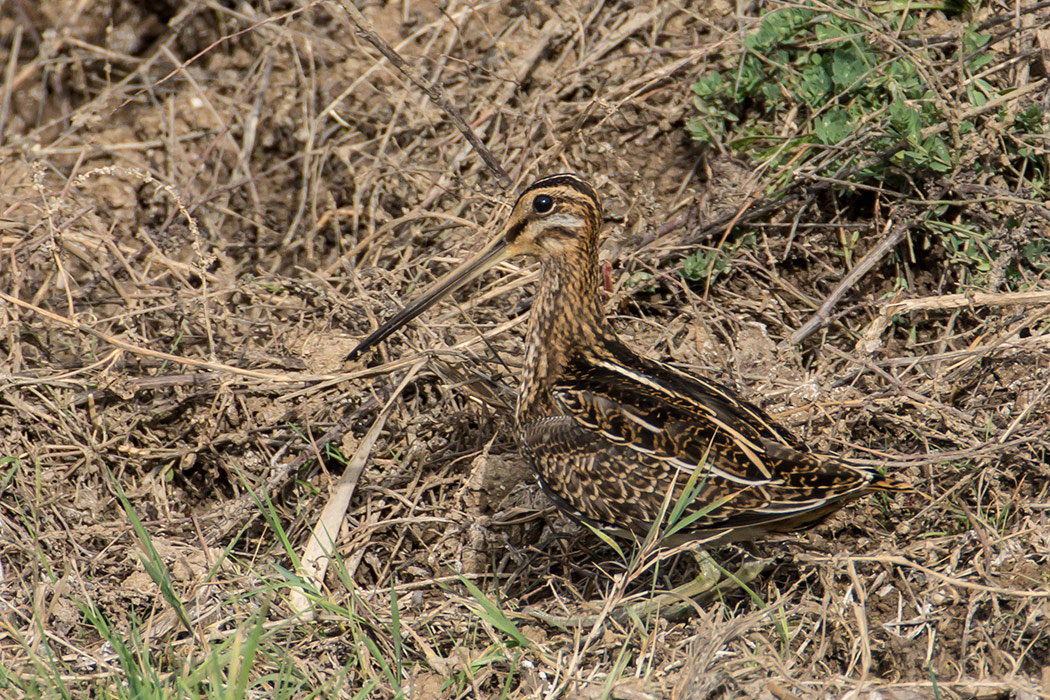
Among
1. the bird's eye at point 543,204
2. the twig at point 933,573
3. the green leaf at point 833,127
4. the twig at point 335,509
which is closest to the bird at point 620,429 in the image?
the bird's eye at point 543,204

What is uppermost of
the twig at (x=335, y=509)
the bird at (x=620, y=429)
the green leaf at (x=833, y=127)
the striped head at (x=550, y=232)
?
the green leaf at (x=833, y=127)

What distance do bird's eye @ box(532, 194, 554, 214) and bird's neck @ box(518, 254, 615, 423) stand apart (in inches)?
6.9

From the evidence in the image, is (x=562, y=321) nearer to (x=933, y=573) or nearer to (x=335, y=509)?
(x=335, y=509)

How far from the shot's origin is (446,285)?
12.3ft

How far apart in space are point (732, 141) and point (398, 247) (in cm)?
146

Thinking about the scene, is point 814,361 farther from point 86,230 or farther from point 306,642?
point 86,230

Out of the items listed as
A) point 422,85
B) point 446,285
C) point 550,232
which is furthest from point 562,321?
point 422,85

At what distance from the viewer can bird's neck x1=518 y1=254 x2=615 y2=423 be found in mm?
3572

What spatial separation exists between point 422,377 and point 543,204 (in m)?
0.86

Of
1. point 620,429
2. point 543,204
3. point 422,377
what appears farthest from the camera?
point 422,377

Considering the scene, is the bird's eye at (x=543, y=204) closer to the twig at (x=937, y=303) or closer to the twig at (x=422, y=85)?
the twig at (x=422, y=85)

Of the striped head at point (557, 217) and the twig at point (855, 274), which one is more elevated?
the striped head at point (557, 217)

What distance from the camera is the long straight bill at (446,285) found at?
147 inches

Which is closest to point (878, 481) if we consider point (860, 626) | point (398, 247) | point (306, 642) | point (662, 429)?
point (860, 626)
